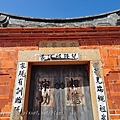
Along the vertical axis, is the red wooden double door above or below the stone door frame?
below

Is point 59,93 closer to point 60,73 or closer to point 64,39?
point 60,73

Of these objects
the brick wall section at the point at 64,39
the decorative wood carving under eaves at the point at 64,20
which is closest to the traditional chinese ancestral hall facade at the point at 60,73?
the brick wall section at the point at 64,39

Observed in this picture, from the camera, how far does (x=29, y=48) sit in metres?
4.29

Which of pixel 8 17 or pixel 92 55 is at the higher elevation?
pixel 8 17

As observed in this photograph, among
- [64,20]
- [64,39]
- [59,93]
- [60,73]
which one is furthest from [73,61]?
[64,20]

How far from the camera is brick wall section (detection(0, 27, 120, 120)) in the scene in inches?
153

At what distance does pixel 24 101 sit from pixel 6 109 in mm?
357

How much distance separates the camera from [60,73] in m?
4.24

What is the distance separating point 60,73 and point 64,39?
83 cm

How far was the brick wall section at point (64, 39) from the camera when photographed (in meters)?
3.88

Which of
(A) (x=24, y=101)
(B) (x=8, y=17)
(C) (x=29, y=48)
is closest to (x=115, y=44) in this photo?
(C) (x=29, y=48)

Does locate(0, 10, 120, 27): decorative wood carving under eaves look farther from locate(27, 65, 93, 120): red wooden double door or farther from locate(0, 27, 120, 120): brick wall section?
locate(27, 65, 93, 120): red wooden double door

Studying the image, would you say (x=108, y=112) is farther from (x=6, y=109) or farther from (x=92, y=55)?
(x=6, y=109)

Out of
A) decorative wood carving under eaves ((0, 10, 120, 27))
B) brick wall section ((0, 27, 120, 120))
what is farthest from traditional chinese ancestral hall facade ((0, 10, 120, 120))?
decorative wood carving under eaves ((0, 10, 120, 27))
